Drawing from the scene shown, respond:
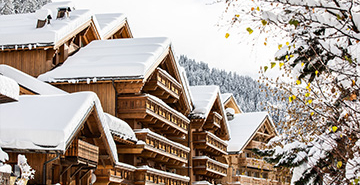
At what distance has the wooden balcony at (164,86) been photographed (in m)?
25.1

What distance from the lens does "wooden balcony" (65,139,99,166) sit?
14758 mm

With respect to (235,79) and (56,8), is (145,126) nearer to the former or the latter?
(56,8)

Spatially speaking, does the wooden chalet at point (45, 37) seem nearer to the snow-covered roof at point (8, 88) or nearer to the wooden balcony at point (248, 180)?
the snow-covered roof at point (8, 88)

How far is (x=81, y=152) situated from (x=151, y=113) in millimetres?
9273

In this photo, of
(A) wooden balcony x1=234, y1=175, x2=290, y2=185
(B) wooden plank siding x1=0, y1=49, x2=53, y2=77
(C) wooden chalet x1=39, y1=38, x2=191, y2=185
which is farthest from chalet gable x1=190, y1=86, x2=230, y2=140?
(B) wooden plank siding x1=0, y1=49, x2=53, y2=77

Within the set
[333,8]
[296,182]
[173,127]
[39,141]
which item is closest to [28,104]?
[39,141]

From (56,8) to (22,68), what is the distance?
338 centimetres

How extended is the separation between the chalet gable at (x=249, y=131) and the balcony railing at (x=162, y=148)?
12.7m

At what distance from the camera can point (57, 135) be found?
40.8 feet

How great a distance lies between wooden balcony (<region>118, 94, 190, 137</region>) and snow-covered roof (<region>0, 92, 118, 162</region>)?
346 inches

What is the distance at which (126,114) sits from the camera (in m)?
23.5

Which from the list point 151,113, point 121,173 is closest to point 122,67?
point 151,113

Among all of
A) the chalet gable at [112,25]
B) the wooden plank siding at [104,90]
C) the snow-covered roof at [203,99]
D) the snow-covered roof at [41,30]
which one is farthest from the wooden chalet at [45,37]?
the snow-covered roof at [203,99]

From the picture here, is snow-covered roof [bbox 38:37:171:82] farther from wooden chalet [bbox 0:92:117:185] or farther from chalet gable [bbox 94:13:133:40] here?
wooden chalet [bbox 0:92:117:185]
